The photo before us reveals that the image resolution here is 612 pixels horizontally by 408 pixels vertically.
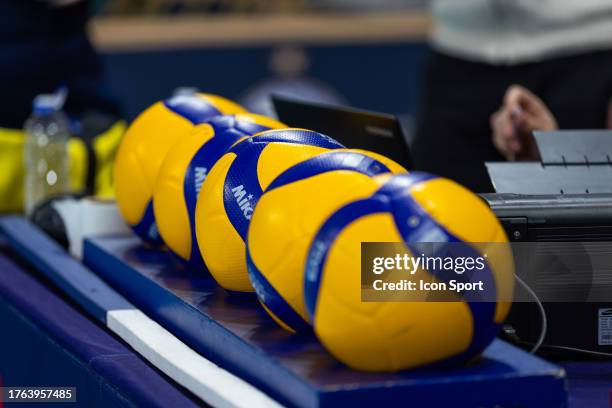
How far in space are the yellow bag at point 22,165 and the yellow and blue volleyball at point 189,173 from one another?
88 cm

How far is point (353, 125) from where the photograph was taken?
1.44 meters

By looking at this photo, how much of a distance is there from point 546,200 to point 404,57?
3303 millimetres

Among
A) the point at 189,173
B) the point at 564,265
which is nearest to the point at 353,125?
the point at 189,173

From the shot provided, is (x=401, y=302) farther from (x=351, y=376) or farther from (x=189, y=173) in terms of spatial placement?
(x=189, y=173)

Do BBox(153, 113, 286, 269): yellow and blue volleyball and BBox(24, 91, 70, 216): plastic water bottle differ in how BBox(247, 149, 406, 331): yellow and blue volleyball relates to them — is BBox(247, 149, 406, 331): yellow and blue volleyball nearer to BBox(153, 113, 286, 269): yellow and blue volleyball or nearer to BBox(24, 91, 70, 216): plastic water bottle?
BBox(153, 113, 286, 269): yellow and blue volleyball

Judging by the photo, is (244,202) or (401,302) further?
(244,202)

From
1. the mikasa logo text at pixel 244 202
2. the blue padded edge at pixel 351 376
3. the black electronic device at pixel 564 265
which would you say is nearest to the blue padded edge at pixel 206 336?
the blue padded edge at pixel 351 376

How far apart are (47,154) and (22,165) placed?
64mm

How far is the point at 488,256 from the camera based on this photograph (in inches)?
37.6

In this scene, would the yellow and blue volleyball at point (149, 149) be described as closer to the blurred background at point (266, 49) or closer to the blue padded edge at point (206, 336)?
the blue padded edge at point (206, 336)

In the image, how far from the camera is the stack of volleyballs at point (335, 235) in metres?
0.92

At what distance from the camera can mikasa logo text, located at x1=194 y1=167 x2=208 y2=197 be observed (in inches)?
49.8

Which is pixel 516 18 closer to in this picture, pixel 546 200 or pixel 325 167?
pixel 546 200

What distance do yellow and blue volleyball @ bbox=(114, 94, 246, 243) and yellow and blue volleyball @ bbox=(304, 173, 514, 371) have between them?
52cm
